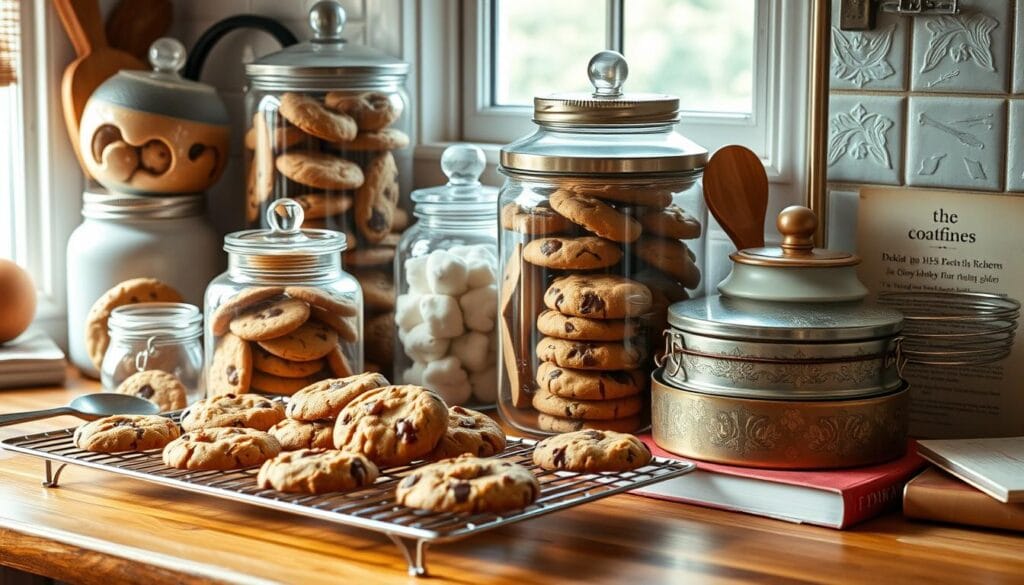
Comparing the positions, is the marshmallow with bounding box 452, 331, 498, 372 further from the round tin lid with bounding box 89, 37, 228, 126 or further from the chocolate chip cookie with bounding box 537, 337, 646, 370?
the round tin lid with bounding box 89, 37, 228, 126

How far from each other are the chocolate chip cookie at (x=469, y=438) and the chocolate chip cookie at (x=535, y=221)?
0.72ft

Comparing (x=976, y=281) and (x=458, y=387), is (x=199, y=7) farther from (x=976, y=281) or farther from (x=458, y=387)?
(x=976, y=281)

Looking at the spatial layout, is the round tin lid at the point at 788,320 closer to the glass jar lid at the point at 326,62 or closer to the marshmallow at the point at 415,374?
the marshmallow at the point at 415,374

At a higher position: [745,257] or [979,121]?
[979,121]

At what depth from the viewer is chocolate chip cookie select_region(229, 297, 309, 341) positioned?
1500mm

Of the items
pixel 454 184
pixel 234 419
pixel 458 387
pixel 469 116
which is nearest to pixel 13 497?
pixel 234 419

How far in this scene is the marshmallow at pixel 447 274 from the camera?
1588 mm

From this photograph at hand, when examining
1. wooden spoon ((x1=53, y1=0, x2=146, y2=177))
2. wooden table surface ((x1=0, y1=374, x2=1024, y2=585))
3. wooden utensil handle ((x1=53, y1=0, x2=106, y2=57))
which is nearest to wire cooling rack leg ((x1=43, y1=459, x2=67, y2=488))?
wooden table surface ((x1=0, y1=374, x2=1024, y2=585))

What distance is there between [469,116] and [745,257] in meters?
0.69

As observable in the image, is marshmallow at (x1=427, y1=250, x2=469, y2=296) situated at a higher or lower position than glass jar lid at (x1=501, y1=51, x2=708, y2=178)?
lower

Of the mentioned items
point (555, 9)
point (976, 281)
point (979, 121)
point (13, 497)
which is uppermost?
point (555, 9)

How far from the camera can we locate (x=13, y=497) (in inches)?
50.2

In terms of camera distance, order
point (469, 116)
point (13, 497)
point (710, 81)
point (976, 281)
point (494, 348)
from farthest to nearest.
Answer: point (469, 116) < point (710, 81) < point (494, 348) < point (976, 281) < point (13, 497)

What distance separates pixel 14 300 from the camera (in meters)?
1.81
